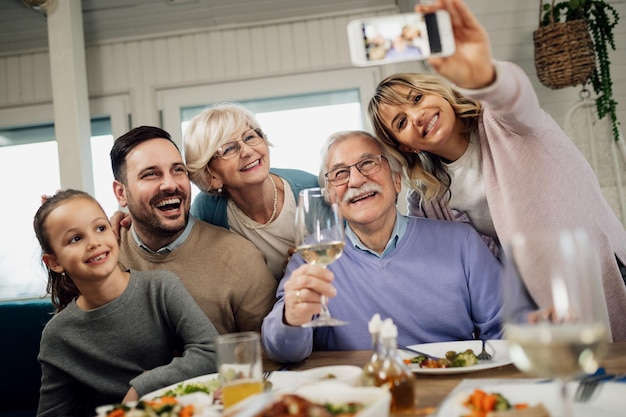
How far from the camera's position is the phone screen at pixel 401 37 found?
3.47 feet

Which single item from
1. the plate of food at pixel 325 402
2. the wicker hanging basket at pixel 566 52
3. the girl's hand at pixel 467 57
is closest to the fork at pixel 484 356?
the plate of food at pixel 325 402

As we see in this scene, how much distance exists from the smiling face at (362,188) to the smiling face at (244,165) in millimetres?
392

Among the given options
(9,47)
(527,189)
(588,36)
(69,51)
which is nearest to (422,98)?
(527,189)

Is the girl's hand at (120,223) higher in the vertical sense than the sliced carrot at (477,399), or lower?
higher

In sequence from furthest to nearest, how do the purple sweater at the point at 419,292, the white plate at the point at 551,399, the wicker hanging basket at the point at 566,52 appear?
1. the wicker hanging basket at the point at 566,52
2. the purple sweater at the point at 419,292
3. the white plate at the point at 551,399

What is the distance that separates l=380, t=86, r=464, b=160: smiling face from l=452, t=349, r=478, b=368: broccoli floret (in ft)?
2.66

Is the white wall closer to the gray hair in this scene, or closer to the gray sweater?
the gray hair

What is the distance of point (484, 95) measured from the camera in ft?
4.50

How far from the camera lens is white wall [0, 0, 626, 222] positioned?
470 cm

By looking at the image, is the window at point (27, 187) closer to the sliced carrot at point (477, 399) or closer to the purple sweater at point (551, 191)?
the purple sweater at point (551, 191)

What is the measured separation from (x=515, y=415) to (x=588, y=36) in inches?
120

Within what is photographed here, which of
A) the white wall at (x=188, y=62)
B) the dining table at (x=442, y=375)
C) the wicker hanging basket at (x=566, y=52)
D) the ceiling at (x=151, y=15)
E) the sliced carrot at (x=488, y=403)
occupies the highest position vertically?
the ceiling at (x=151, y=15)

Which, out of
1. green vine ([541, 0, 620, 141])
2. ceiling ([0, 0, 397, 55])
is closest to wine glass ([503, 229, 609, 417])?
green vine ([541, 0, 620, 141])

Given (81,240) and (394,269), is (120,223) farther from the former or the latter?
(394,269)
